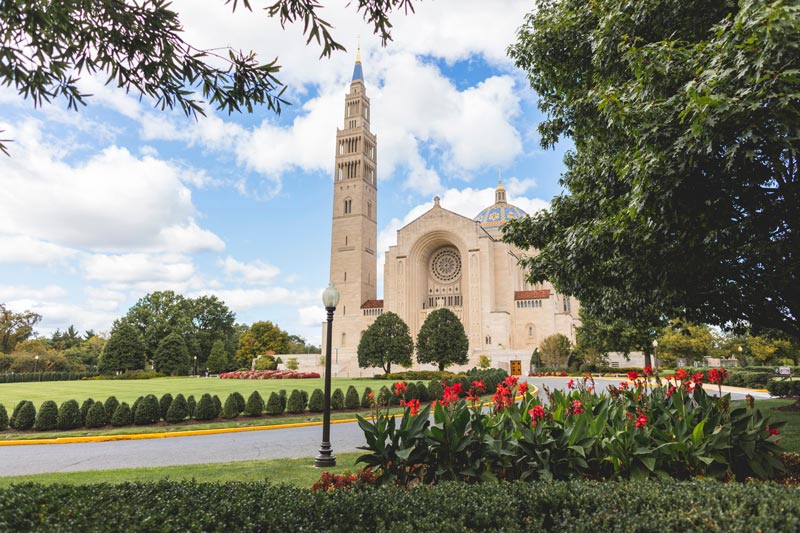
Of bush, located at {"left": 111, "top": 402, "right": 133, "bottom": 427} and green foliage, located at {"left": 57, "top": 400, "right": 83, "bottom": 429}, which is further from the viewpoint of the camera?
bush, located at {"left": 111, "top": 402, "right": 133, "bottom": 427}

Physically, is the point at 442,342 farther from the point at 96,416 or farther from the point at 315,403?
the point at 96,416

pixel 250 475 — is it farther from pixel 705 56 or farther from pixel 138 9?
pixel 705 56

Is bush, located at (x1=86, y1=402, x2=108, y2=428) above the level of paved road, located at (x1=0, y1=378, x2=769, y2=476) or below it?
above

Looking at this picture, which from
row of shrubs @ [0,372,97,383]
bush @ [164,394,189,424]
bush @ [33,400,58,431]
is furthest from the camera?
row of shrubs @ [0,372,97,383]

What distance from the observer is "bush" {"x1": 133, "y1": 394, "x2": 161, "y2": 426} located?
14.3 metres

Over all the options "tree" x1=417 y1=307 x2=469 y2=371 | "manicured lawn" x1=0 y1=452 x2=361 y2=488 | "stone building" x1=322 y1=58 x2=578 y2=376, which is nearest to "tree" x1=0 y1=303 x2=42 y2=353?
"stone building" x1=322 y1=58 x2=578 y2=376

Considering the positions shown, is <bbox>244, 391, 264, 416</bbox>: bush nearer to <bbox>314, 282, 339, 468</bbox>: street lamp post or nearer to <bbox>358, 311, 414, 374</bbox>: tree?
<bbox>314, 282, 339, 468</bbox>: street lamp post

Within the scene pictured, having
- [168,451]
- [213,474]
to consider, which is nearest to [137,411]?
[168,451]

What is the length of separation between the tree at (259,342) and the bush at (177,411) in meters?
61.0

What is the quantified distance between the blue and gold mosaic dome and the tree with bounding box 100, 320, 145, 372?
52902 mm

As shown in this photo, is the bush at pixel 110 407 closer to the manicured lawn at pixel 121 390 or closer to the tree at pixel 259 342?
the manicured lawn at pixel 121 390

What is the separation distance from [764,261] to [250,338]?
7323 centimetres

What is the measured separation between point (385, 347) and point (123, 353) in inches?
1157

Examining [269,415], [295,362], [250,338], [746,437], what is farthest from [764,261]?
[250,338]
